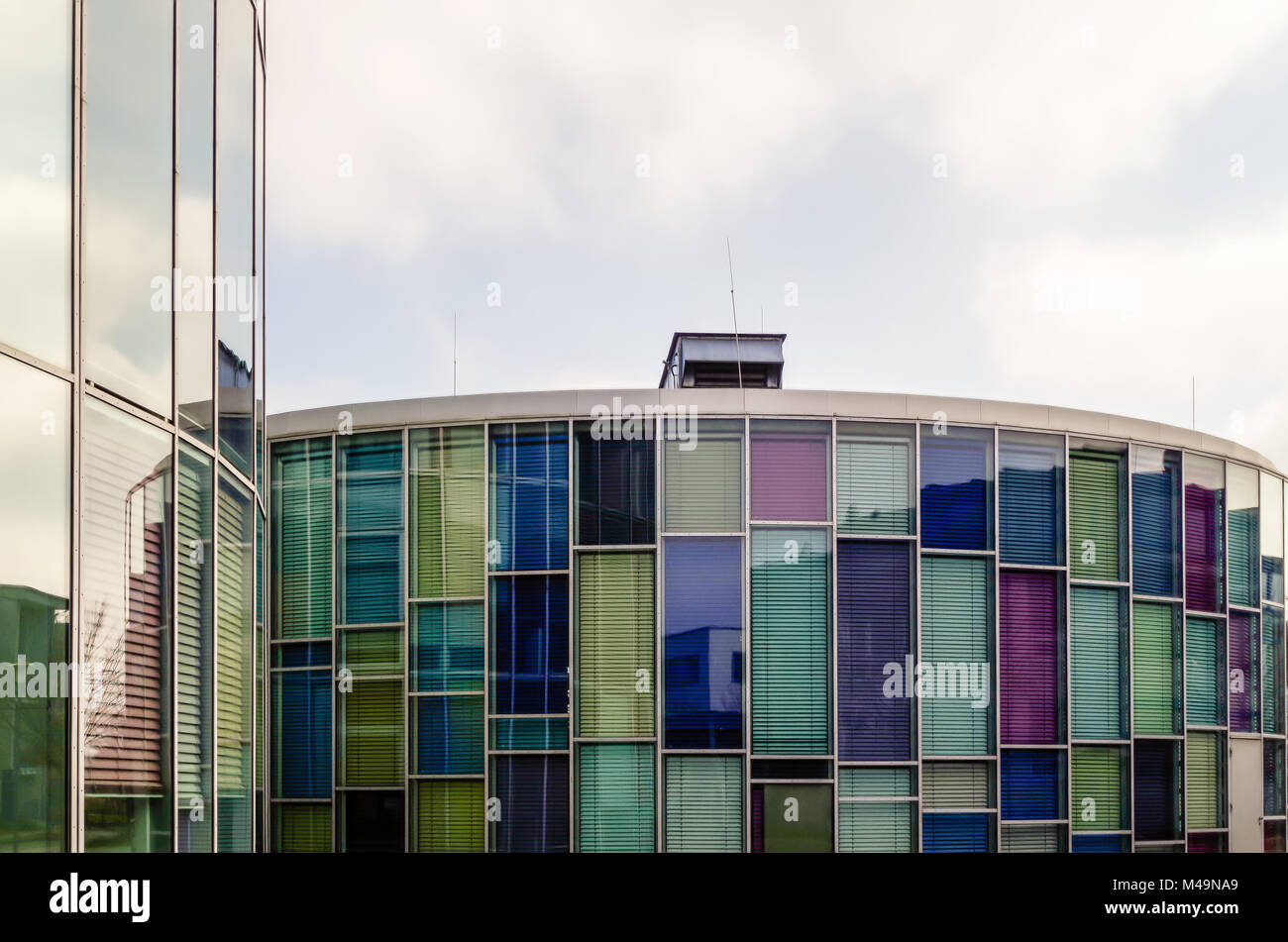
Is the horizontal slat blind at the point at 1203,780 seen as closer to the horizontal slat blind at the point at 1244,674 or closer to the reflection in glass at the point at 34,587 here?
the horizontal slat blind at the point at 1244,674

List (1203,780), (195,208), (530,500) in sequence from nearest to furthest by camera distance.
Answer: (195,208) → (530,500) → (1203,780)

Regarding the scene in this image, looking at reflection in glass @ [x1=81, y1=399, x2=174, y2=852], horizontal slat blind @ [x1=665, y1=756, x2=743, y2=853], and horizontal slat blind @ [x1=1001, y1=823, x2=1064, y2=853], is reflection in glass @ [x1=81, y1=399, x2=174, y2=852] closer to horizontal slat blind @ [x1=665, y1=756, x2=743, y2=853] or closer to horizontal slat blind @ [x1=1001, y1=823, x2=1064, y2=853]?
horizontal slat blind @ [x1=665, y1=756, x2=743, y2=853]

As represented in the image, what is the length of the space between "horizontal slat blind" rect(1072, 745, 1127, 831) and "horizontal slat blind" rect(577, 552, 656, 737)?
5949mm

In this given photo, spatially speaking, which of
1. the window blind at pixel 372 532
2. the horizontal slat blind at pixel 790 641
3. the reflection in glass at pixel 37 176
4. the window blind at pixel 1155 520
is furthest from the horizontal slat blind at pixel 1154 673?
the reflection in glass at pixel 37 176

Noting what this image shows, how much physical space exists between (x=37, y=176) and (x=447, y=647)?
449 inches

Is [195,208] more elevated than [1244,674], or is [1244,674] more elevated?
[195,208]

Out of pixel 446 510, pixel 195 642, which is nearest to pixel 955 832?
pixel 446 510

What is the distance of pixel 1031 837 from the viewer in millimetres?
17000

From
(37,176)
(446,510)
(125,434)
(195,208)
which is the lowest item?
(125,434)

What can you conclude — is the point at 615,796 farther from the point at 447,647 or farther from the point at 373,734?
the point at 373,734

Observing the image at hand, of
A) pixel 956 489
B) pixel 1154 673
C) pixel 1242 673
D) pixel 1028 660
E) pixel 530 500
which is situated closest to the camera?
pixel 530 500

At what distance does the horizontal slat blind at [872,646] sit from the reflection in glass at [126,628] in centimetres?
1029

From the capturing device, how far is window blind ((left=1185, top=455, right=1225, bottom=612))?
18438mm

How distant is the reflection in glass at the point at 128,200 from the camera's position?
7.00 meters
